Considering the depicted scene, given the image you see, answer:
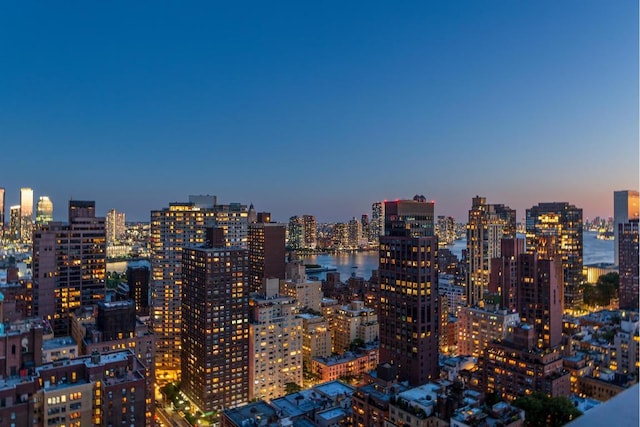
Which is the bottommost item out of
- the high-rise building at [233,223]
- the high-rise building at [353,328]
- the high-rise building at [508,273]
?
the high-rise building at [353,328]

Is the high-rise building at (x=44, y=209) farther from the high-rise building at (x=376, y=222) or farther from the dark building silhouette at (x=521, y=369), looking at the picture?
the high-rise building at (x=376, y=222)

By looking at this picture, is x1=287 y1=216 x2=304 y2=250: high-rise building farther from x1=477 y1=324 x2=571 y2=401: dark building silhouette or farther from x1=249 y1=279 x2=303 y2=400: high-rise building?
x1=477 y1=324 x2=571 y2=401: dark building silhouette

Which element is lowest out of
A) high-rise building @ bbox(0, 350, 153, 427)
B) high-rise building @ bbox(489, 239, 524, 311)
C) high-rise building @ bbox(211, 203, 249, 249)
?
high-rise building @ bbox(0, 350, 153, 427)

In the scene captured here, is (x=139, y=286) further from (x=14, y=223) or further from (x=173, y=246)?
(x=14, y=223)

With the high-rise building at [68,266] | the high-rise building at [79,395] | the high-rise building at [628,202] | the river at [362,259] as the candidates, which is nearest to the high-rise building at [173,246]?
the high-rise building at [68,266]

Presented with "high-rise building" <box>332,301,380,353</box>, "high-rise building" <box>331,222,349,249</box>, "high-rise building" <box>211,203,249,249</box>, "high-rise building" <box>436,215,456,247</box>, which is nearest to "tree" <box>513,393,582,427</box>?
"high-rise building" <box>332,301,380,353</box>

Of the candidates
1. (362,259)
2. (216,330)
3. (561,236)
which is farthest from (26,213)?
(362,259)
